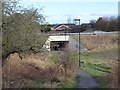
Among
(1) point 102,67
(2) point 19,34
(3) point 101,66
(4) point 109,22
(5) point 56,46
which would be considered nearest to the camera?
(2) point 19,34

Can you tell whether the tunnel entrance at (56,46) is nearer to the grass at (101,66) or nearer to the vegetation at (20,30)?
the grass at (101,66)

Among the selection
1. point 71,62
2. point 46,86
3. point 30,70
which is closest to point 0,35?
point 46,86

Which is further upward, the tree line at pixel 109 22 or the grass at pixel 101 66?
the tree line at pixel 109 22

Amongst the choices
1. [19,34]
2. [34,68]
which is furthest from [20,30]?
[34,68]

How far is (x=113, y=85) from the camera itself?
12219 mm

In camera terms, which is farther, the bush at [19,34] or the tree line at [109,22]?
the tree line at [109,22]

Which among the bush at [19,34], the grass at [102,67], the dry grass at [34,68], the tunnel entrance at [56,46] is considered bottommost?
the grass at [102,67]

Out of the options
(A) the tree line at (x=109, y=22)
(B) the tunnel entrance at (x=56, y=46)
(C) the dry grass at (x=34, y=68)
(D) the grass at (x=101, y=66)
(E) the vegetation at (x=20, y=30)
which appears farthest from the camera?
(D) the grass at (x=101, y=66)

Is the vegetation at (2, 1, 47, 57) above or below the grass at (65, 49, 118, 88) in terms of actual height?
above

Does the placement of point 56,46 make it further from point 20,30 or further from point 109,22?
point 20,30

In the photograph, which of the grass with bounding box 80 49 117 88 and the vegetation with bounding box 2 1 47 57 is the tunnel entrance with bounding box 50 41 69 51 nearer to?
the vegetation with bounding box 2 1 47 57

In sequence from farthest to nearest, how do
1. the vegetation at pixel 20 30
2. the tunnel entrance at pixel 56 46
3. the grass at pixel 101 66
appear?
the grass at pixel 101 66
the tunnel entrance at pixel 56 46
the vegetation at pixel 20 30

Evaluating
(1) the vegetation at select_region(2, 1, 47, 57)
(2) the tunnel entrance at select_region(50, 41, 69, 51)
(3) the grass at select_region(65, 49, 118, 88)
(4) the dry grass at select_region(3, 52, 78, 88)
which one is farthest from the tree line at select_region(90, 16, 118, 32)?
(4) the dry grass at select_region(3, 52, 78, 88)

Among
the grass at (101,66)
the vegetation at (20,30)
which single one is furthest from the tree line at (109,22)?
the vegetation at (20,30)
